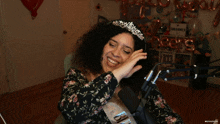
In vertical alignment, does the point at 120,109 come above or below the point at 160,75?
below

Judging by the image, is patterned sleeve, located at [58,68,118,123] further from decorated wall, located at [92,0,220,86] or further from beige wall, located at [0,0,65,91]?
decorated wall, located at [92,0,220,86]

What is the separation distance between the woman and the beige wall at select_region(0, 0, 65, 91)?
204cm

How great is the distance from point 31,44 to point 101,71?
2429mm

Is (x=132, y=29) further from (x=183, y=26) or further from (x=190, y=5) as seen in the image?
(x=190, y=5)

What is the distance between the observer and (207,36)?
11.6 feet

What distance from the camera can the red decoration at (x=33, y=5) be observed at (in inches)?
120

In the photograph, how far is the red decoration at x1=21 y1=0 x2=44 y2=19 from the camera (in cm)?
306

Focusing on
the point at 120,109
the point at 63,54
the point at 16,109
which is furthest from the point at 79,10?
the point at 120,109

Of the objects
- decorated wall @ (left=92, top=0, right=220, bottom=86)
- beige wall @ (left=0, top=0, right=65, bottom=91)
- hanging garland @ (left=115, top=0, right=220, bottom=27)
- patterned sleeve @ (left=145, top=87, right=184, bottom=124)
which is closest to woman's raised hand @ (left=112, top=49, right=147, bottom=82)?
patterned sleeve @ (left=145, top=87, right=184, bottom=124)

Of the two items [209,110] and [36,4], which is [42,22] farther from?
[209,110]

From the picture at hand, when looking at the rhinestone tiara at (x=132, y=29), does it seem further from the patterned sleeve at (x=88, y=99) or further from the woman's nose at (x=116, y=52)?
the patterned sleeve at (x=88, y=99)

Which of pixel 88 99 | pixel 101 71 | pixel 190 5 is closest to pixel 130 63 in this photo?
pixel 88 99

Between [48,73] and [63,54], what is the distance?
0.53 m

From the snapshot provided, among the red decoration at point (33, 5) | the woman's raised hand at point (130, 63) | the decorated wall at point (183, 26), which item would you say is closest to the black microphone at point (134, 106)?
the woman's raised hand at point (130, 63)
